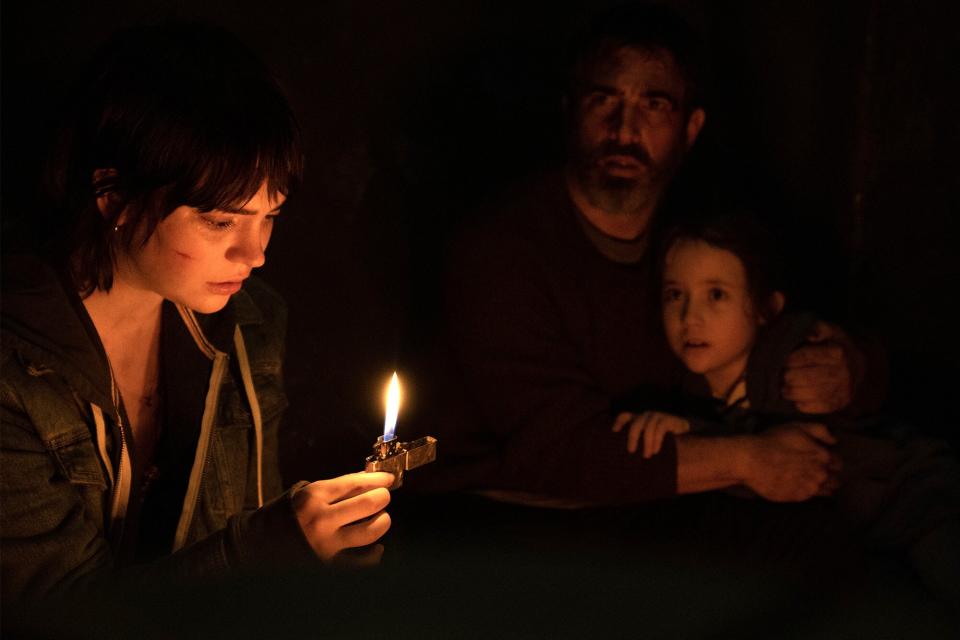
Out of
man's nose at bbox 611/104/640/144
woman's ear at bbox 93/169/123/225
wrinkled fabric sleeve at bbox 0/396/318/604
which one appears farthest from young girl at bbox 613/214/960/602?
woman's ear at bbox 93/169/123/225

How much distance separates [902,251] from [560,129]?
3.73 ft

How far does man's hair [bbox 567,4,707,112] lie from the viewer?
112 inches

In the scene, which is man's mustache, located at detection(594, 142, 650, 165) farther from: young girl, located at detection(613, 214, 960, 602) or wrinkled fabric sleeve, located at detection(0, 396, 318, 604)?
wrinkled fabric sleeve, located at detection(0, 396, 318, 604)

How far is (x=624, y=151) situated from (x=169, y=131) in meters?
1.37

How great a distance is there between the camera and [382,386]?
10.7 feet

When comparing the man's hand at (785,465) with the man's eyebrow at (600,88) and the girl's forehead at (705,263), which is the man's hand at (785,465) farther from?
the man's eyebrow at (600,88)

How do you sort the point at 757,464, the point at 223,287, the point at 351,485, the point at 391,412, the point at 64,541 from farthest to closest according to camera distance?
1. the point at 757,464
2. the point at 223,287
3. the point at 64,541
4. the point at 351,485
5. the point at 391,412

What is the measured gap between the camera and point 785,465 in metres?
2.68

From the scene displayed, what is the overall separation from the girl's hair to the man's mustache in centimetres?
21

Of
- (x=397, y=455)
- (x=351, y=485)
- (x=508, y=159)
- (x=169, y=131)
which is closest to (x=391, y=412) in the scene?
(x=397, y=455)

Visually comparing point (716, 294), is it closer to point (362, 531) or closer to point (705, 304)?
point (705, 304)

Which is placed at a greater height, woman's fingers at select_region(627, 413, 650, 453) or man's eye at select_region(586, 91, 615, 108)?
man's eye at select_region(586, 91, 615, 108)

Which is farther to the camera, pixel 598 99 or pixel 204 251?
pixel 598 99

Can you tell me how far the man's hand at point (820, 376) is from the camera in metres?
2.77
